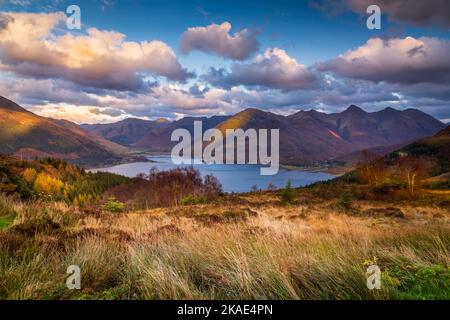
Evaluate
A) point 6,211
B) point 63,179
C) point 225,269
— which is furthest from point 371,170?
point 63,179

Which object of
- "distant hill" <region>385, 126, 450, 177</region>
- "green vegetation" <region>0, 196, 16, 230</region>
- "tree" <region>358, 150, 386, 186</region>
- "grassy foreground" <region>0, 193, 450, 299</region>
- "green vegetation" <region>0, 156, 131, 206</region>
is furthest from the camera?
"distant hill" <region>385, 126, 450, 177</region>

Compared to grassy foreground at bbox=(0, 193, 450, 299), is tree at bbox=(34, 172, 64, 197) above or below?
below

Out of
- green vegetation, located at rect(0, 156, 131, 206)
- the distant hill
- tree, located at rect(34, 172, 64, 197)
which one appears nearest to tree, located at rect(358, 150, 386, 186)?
green vegetation, located at rect(0, 156, 131, 206)

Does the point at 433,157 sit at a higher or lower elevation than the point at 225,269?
higher

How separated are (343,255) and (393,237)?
6.90 feet

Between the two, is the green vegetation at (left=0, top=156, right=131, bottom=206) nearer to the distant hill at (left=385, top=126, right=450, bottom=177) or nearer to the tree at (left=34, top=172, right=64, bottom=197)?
the tree at (left=34, top=172, right=64, bottom=197)

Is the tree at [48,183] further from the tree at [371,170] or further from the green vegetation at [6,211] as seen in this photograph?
the green vegetation at [6,211]

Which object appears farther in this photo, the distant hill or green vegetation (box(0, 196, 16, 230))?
the distant hill

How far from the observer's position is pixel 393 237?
643cm

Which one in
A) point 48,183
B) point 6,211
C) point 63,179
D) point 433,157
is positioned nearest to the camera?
point 6,211

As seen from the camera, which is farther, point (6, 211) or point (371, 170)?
point (371, 170)

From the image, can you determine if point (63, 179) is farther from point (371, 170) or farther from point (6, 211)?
point (6, 211)

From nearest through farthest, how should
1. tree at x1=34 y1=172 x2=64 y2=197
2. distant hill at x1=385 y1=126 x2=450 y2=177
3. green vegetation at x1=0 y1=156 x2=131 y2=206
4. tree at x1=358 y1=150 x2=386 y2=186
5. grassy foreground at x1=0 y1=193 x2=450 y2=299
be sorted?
grassy foreground at x1=0 y1=193 x2=450 y2=299, tree at x1=358 y1=150 x2=386 y2=186, tree at x1=34 y1=172 x2=64 y2=197, green vegetation at x1=0 y1=156 x2=131 y2=206, distant hill at x1=385 y1=126 x2=450 y2=177
